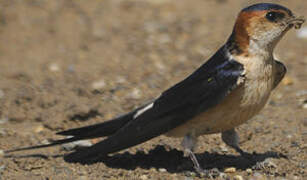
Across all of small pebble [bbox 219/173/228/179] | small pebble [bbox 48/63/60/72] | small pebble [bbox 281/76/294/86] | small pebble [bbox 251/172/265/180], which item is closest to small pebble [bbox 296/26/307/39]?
small pebble [bbox 281/76/294/86]

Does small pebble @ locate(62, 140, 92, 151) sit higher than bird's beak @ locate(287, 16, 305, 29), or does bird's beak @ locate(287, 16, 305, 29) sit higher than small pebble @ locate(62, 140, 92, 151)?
bird's beak @ locate(287, 16, 305, 29)

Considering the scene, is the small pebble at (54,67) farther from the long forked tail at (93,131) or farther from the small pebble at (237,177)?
the small pebble at (237,177)

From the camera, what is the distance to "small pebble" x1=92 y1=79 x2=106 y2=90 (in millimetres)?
7844

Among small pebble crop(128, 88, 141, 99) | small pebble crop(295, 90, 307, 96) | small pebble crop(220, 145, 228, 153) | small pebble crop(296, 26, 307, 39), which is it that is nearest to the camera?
small pebble crop(220, 145, 228, 153)

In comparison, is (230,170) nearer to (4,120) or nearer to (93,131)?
(93,131)

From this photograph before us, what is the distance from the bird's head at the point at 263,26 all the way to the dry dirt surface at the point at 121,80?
1.05m

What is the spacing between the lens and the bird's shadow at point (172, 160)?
5.19 metres

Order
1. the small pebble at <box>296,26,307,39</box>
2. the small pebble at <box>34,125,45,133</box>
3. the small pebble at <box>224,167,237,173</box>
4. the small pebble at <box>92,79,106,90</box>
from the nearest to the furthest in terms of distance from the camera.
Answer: the small pebble at <box>224,167,237,173</box> < the small pebble at <box>34,125,45,133</box> < the small pebble at <box>92,79,106,90</box> < the small pebble at <box>296,26,307,39</box>

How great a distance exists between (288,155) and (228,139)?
1.89 feet

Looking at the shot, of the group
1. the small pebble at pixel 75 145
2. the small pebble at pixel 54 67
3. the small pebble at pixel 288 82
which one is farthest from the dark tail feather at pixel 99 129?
the small pebble at pixel 54 67

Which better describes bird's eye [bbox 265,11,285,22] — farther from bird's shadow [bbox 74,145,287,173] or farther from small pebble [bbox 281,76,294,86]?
small pebble [bbox 281,76,294,86]

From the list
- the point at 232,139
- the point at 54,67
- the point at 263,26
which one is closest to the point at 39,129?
the point at 232,139

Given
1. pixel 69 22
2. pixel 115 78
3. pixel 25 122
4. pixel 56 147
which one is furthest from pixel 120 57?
pixel 56 147

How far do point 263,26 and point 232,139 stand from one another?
3.54 ft
